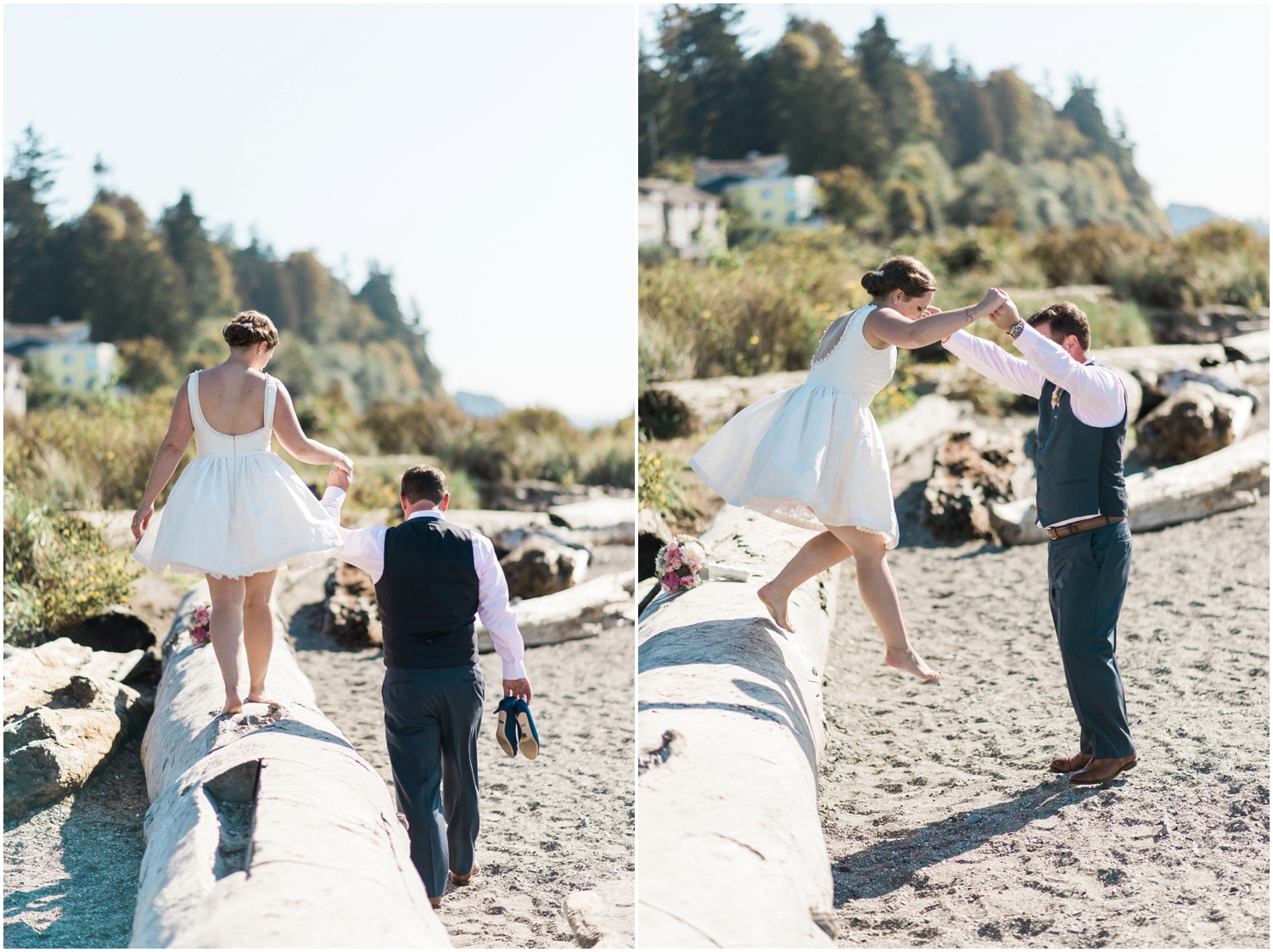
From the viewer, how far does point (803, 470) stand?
3967 mm

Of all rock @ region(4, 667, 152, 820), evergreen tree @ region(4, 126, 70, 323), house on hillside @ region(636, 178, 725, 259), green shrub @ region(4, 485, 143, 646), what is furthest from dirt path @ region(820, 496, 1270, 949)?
evergreen tree @ region(4, 126, 70, 323)

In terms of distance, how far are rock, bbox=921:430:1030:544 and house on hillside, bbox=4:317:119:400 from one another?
3059 centimetres

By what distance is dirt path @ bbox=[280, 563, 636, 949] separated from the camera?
13.2ft

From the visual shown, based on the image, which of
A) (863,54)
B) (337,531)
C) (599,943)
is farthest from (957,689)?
(863,54)

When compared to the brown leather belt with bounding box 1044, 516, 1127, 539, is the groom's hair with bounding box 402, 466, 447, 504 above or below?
above

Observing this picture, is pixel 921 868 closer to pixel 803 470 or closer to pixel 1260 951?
pixel 1260 951

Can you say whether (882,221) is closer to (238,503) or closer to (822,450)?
(822,450)

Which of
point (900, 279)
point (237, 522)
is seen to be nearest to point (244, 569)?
point (237, 522)

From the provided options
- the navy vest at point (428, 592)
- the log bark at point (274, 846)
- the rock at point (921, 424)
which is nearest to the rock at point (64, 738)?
the log bark at point (274, 846)

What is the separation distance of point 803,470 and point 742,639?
2.45 ft

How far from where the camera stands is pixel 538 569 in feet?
27.9

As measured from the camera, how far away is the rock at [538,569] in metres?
8.50

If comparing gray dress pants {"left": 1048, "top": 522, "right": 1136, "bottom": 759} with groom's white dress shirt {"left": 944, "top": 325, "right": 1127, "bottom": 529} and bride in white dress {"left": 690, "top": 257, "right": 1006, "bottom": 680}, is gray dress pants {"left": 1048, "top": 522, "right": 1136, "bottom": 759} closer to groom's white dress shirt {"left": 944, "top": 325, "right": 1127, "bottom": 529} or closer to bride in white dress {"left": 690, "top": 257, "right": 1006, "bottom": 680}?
groom's white dress shirt {"left": 944, "top": 325, "right": 1127, "bottom": 529}

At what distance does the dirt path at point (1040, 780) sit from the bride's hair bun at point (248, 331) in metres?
3.09
